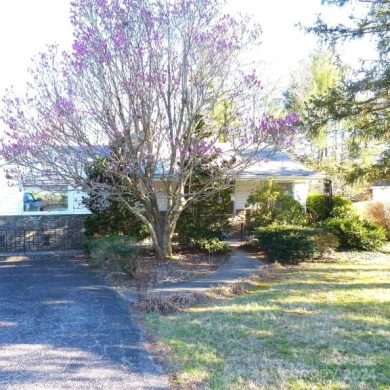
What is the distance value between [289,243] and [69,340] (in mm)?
7407

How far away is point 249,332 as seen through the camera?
5551 mm

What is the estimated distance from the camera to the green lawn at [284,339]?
13.5 feet

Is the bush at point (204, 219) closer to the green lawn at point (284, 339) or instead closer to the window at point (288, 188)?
the green lawn at point (284, 339)

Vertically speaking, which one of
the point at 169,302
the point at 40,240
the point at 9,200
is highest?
the point at 9,200

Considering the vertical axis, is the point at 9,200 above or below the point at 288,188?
below

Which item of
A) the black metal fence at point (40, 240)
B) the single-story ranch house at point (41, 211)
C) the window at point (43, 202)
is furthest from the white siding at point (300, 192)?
the window at point (43, 202)

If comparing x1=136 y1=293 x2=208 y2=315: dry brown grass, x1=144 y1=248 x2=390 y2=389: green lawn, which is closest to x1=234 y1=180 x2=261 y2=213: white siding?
x1=144 y1=248 x2=390 y2=389: green lawn

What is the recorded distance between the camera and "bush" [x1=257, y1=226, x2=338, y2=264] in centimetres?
1136

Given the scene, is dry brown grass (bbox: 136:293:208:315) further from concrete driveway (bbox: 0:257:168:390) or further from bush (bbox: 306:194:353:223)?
bush (bbox: 306:194:353:223)

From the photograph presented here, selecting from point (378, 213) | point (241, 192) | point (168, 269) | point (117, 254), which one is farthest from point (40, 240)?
point (378, 213)

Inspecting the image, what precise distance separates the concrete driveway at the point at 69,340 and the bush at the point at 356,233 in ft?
28.4

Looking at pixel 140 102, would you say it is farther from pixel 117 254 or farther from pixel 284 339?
pixel 284 339

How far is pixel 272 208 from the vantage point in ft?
45.0

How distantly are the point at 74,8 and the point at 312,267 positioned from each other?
335 inches
